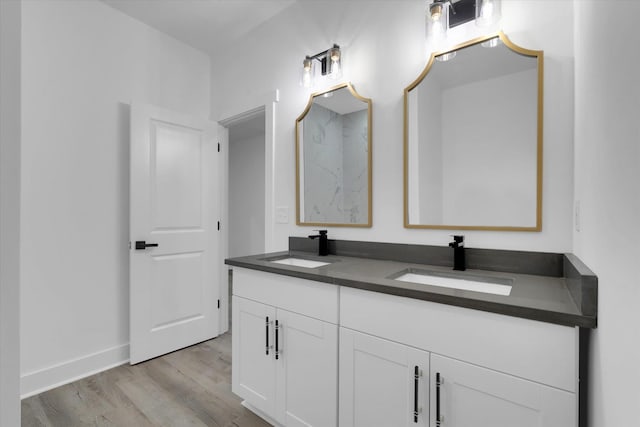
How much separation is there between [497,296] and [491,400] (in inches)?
12.3

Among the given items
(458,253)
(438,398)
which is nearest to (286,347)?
(438,398)

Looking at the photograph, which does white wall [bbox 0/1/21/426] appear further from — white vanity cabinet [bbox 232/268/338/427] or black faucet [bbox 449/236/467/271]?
black faucet [bbox 449/236/467/271]

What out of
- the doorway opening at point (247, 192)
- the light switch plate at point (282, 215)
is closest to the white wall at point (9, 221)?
the light switch plate at point (282, 215)

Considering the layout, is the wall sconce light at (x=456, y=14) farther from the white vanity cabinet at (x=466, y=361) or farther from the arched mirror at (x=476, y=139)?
the white vanity cabinet at (x=466, y=361)

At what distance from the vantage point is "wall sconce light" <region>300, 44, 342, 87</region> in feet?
6.48

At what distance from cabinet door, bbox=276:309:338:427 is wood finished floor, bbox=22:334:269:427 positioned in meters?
0.36

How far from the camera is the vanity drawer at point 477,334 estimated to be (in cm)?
86

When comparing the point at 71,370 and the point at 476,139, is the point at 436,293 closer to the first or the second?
the point at 476,139

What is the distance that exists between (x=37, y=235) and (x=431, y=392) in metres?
2.43

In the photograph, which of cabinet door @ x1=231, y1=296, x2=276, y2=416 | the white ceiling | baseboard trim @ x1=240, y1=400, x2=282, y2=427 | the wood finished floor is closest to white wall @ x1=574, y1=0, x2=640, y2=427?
cabinet door @ x1=231, y1=296, x2=276, y2=416

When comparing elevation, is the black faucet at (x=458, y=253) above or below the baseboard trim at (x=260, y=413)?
above

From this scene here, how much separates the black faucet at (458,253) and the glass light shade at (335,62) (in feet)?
4.10

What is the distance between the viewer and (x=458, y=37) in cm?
154

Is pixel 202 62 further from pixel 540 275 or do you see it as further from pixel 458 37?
pixel 540 275
